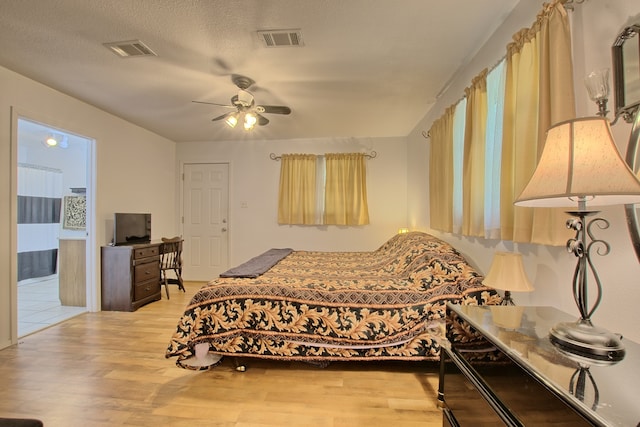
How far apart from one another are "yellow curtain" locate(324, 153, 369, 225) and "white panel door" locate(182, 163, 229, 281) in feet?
6.01

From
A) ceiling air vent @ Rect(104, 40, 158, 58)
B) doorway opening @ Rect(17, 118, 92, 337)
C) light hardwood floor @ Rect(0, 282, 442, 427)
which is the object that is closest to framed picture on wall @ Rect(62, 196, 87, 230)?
doorway opening @ Rect(17, 118, 92, 337)

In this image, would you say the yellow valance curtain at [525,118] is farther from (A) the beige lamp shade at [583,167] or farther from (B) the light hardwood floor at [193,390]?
(B) the light hardwood floor at [193,390]

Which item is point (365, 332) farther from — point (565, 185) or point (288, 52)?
point (288, 52)

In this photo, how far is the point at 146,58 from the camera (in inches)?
89.7

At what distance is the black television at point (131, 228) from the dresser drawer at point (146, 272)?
360 mm

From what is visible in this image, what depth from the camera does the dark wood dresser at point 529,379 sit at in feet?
2.13

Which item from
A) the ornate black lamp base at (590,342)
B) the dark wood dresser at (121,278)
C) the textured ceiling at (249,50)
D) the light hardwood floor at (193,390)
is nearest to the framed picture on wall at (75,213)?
the dark wood dresser at (121,278)

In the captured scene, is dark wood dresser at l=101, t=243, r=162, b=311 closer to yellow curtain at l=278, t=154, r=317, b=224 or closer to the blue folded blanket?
the blue folded blanket

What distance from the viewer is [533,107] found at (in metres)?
1.39

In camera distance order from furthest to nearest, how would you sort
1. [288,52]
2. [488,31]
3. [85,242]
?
[85,242]
[288,52]
[488,31]

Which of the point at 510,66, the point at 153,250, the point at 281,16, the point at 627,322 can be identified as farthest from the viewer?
the point at 153,250

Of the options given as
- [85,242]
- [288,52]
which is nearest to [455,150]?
[288,52]

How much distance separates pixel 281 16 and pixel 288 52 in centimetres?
38

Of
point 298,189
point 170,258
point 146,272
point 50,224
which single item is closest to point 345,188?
point 298,189
